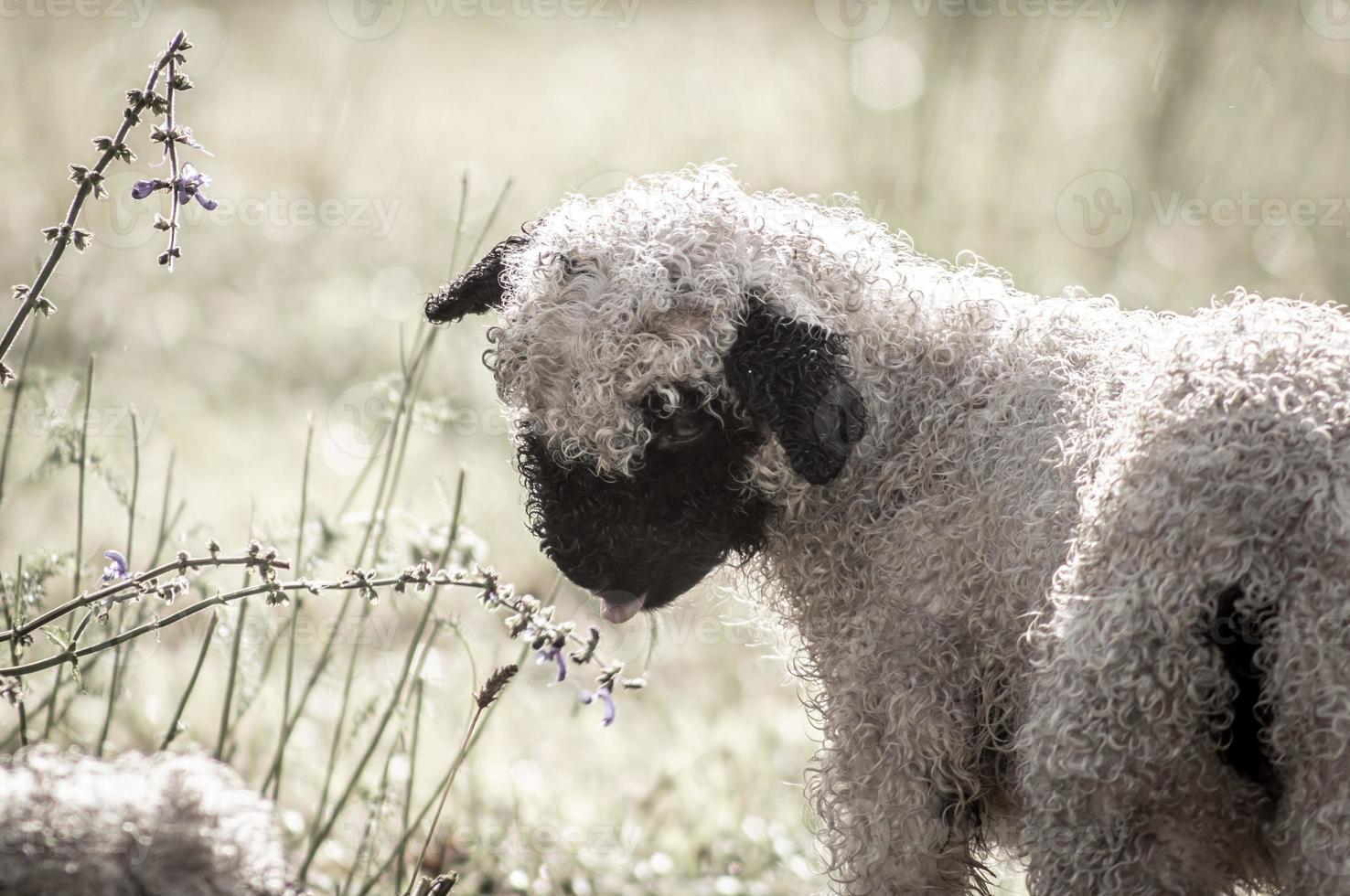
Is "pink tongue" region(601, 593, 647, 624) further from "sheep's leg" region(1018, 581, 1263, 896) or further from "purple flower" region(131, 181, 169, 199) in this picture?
"purple flower" region(131, 181, 169, 199)

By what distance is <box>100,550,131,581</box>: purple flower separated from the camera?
92.3 inches

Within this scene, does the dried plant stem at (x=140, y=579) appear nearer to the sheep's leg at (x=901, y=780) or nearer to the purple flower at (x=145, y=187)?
the purple flower at (x=145, y=187)

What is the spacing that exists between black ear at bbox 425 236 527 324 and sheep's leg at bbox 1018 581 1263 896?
4.46 feet

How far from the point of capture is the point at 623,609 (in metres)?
2.72

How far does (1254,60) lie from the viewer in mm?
8453

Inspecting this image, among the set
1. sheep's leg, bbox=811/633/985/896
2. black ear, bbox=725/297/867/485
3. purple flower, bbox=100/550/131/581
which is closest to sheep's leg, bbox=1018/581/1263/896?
sheep's leg, bbox=811/633/985/896

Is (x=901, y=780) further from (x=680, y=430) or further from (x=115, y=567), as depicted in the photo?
(x=115, y=567)

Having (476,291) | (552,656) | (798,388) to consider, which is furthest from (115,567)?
(798,388)

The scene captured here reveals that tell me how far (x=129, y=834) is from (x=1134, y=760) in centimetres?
146

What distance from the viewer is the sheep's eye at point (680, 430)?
8.31 ft

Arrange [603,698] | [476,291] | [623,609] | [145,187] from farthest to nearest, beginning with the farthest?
1. [476,291]
2. [623,609]
3. [145,187]
4. [603,698]

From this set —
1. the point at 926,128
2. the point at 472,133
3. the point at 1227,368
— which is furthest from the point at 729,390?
the point at 472,133

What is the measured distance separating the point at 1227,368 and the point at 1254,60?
724 cm

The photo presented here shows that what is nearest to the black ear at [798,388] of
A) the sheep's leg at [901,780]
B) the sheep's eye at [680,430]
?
the sheep's eye at [680,430]
